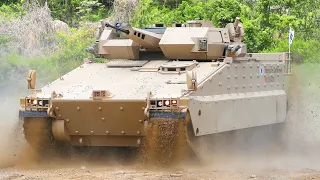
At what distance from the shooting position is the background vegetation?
28.3m

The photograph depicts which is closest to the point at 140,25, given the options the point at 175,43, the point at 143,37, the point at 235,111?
the point at 143,37

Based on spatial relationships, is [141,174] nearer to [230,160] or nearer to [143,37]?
[230,160]

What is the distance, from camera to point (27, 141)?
1689 centimetres

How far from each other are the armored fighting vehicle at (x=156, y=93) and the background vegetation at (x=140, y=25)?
886cm

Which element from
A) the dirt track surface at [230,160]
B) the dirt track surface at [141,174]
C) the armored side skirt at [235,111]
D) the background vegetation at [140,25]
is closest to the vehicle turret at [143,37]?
the armored side skirt at [235,111]

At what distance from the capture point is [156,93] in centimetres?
1616

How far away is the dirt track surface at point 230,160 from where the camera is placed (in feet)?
50.1

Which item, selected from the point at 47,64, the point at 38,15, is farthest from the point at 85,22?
the point at 47,64

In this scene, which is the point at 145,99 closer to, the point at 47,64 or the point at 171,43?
the point at 171,43

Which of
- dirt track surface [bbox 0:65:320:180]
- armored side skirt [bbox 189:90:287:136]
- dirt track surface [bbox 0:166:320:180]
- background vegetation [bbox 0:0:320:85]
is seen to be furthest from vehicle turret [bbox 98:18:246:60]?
background vegetation [bbox 0:0:320:85]

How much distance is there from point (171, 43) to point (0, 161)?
13.7 ft

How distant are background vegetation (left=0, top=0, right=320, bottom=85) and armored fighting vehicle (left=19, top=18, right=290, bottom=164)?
8.86 metres

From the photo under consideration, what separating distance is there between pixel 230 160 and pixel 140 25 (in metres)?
12.9

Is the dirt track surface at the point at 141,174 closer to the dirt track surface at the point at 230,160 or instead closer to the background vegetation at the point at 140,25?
the dirt track surface at the point at 230,160
